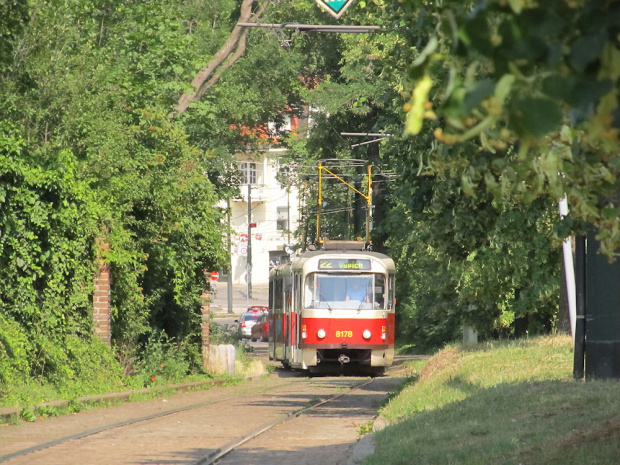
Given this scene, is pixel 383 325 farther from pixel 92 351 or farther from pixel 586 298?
pixel 586 298

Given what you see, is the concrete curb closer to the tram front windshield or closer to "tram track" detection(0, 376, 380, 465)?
"tram track" detection(0, 376, 380, 465)

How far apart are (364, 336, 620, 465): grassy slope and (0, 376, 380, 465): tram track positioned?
5.63 feet

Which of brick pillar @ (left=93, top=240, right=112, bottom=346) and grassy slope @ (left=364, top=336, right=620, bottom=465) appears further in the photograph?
brick pillar @ (left=93, top=240, right=112, bottom=346)

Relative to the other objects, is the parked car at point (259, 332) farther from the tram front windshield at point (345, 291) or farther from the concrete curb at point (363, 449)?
the concrete curb at point (363, 449)

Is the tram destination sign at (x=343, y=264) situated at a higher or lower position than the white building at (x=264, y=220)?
lower

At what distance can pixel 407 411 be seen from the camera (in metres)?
13.4

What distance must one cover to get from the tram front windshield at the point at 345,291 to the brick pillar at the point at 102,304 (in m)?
8.90

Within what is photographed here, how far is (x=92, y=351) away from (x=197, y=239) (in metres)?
6.17

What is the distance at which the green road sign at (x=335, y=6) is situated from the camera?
15125 mm

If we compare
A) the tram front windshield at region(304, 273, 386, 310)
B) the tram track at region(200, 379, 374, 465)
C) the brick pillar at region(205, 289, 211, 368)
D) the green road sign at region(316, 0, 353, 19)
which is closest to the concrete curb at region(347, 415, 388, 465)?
the tram track at region(200, 379, 374, 465)

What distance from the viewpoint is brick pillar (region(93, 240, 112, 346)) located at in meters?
18.9

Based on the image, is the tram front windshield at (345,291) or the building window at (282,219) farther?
the building window at (282,219)

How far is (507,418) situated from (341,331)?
16.3 m

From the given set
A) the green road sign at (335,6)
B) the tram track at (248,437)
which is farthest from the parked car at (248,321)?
the green road sign at (335,6)
